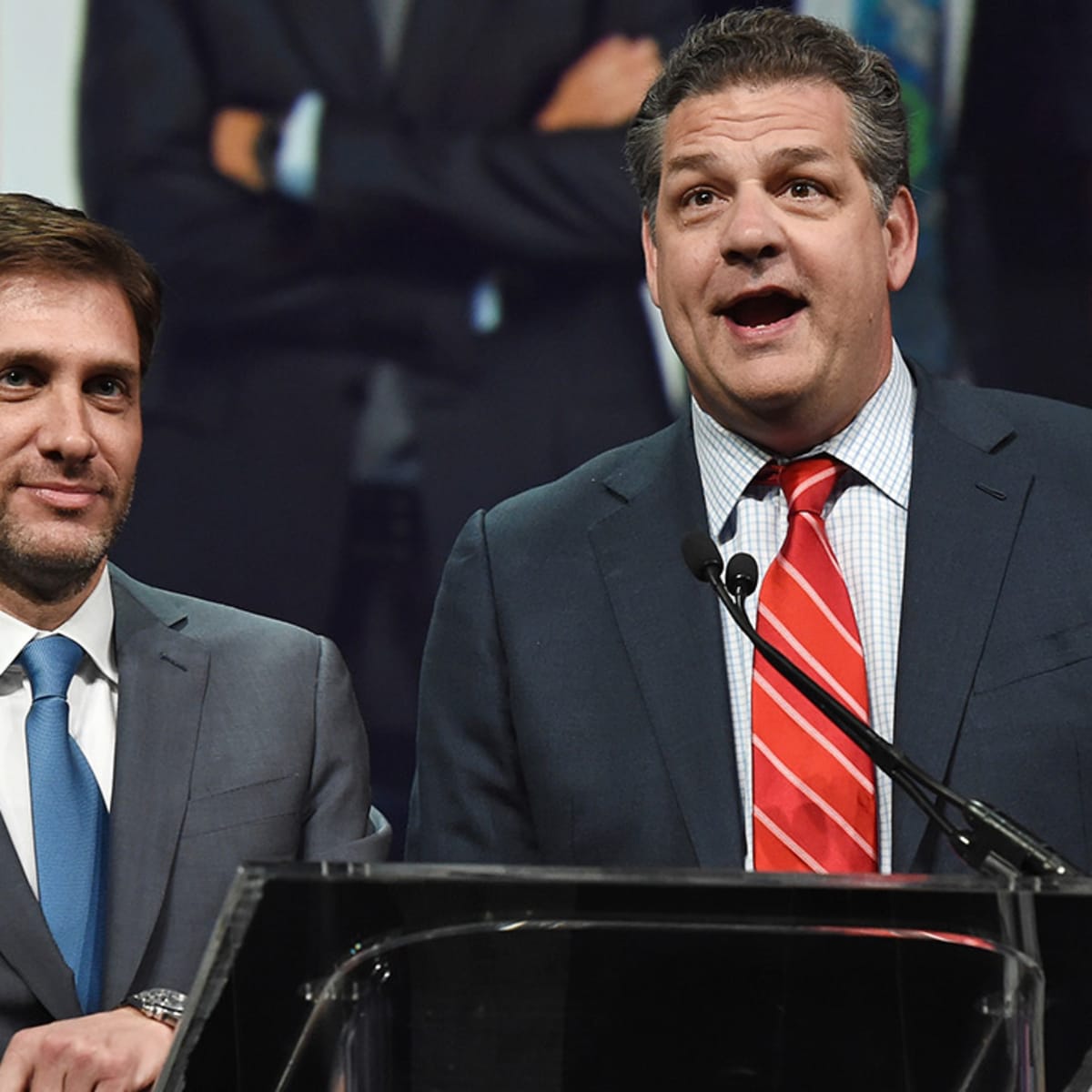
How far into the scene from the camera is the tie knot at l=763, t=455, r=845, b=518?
2.00m

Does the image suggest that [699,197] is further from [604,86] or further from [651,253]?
[604,86]

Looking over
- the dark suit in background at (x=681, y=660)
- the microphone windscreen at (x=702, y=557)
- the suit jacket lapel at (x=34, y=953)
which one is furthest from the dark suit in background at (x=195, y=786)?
the microphone windscreen at (x=702, y=557)

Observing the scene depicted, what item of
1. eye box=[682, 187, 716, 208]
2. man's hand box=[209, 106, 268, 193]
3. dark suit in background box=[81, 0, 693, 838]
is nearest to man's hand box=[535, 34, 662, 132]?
dark suit in background box=[81, 0, 693, 838]

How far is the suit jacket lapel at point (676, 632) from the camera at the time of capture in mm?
1885

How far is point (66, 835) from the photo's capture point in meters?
2.00

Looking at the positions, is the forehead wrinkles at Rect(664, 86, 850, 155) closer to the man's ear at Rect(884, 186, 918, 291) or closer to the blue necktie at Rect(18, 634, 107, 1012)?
the man's ear at Rect(884, 186, 918, 291)

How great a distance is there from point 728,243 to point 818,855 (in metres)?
0.63

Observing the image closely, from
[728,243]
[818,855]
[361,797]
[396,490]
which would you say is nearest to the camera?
[818,855]

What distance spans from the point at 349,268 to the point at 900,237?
4.07 ft

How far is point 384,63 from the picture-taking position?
313 cm

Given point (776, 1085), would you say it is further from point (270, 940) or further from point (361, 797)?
point (361, 797)

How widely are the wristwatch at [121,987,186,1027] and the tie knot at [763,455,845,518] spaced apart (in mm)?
795

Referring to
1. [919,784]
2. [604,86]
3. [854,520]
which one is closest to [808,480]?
[854,520]

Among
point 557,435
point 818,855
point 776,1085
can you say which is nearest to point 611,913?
point 776,1085
